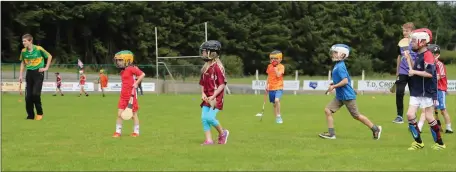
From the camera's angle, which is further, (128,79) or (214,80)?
(128,79)

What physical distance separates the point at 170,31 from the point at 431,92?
206ft

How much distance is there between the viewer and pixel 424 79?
383 inches

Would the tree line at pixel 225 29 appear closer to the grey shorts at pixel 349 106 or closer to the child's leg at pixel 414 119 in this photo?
the grey shorts at pixel 349 106

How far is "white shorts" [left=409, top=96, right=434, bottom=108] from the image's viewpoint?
32.2ft

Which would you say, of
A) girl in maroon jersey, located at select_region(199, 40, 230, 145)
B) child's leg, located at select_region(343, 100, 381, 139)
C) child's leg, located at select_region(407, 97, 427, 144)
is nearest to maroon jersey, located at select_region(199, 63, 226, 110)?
girl in maroon jersey, located at select_region(199, 40, 230, 145)

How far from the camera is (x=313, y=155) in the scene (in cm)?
910

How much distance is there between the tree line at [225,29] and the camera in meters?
64.3

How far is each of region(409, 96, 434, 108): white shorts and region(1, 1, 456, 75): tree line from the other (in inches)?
1974

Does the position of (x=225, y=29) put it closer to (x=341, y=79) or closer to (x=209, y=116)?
(x=341, y=79)

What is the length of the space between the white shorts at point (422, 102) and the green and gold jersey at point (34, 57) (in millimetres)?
9730

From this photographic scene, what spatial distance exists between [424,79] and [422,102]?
1.28 feet

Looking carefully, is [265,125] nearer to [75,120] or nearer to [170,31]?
[75,120]

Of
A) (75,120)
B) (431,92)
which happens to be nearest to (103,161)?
(431,92)

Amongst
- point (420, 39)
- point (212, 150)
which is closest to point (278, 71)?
point (420, 39)
